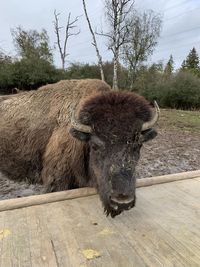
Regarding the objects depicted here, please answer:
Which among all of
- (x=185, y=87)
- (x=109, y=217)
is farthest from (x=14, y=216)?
(x=185, y=87)

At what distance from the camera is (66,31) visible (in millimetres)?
28500

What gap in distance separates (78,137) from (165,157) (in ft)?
16.0

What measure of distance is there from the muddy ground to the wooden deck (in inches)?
106

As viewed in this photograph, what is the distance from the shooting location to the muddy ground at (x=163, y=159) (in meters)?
5.98

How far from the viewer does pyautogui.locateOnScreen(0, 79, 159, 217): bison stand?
9.02 feet

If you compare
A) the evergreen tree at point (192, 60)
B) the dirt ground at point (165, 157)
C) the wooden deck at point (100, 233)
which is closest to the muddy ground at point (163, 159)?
the dirt ground at point (165, 157)

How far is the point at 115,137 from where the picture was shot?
2.87m

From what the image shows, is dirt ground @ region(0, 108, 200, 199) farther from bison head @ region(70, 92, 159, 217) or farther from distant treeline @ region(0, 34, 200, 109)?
distant treeline @ region(0, 34, 200, 109)

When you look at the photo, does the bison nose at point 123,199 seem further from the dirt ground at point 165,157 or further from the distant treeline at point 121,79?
the distant treeline at point 121,79

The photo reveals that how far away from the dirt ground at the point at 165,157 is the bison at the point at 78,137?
0.98 metres

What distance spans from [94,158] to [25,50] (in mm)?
29005

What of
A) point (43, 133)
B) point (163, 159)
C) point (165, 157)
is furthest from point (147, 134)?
point (165, 157)

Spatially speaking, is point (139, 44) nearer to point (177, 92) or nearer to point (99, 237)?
point (177, 92)

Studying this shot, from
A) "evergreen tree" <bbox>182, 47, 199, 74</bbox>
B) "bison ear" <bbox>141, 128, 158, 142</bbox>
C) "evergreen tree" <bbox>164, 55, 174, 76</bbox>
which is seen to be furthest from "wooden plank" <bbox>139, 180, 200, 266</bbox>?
"evergreen tree" <bbox>182, 47, 199, 74</bbox>
